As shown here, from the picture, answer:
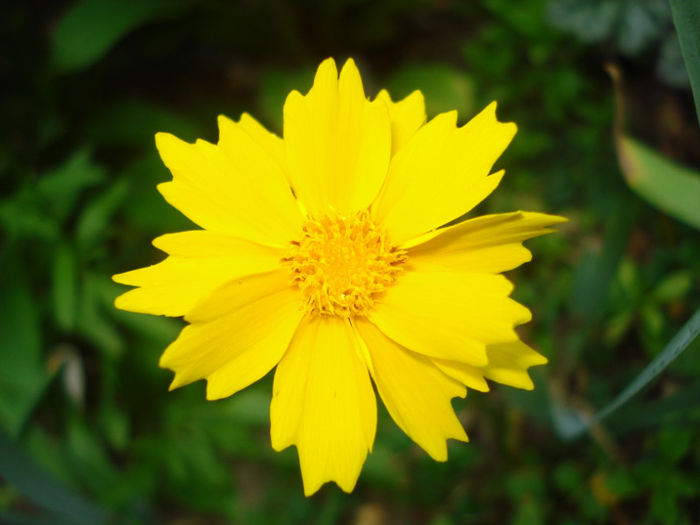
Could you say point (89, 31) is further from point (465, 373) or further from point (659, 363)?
point (659, 363)

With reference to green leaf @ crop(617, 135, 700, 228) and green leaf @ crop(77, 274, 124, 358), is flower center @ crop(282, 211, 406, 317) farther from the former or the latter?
green leaf @ crop(77, 274, 124, 358)

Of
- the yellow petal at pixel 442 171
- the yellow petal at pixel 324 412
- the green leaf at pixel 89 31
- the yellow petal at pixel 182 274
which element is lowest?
the yellow petal at pixel 324 412

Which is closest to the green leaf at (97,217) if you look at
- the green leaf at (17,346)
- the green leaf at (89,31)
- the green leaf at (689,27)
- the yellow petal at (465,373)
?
the green leaf at (17,346)

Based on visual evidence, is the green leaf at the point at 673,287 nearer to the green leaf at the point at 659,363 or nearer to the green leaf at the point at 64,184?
the green leaf at the point at 659,363

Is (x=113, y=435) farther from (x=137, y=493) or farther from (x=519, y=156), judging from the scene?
(x=519, y=156)

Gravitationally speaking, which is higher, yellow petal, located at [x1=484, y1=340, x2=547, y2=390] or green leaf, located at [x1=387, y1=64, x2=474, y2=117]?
green leaf, located at [x1=387, y1=64, x2=474, y2=117]

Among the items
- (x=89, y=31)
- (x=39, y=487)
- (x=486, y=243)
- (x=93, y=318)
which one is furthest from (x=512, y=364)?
(x=89, y=31)

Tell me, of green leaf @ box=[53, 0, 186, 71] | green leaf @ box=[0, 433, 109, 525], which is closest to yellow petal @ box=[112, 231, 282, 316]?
green leaf @ box=[0, 433, 109, 525]
